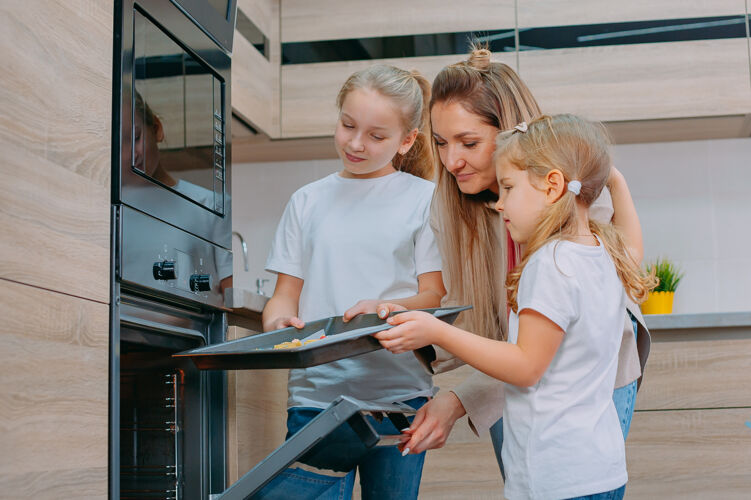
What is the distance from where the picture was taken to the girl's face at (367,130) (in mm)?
1477

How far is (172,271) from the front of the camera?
4.22ft

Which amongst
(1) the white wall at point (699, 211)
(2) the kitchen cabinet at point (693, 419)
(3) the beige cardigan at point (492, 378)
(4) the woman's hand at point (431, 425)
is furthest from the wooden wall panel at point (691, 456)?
(4) the woman's hand at point (431, 425)

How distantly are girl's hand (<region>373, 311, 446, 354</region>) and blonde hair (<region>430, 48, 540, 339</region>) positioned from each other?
0.27 m

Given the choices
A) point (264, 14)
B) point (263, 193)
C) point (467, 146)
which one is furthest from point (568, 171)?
point (263, 193)

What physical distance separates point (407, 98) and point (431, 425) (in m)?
0.61

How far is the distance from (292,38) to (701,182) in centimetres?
146

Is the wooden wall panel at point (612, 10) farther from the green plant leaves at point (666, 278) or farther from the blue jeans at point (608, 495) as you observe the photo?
the blue jeans at point (608, 495)

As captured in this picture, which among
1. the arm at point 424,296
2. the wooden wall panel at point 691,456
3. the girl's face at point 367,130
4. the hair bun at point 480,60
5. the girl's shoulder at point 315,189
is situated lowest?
the wooden wall panel at point 691,456

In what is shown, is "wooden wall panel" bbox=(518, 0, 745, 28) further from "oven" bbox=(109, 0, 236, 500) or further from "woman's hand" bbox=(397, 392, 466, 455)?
"woman's hand" bbox=(397, 392, 466, 455)

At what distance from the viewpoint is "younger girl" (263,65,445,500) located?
1379mm

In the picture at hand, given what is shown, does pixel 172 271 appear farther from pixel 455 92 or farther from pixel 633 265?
pixel 633 265

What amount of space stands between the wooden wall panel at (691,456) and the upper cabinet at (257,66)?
4.63 ft

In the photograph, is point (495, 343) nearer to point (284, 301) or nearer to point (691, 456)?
point (284, 301)

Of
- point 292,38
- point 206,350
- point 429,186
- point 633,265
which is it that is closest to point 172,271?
point 206,350
